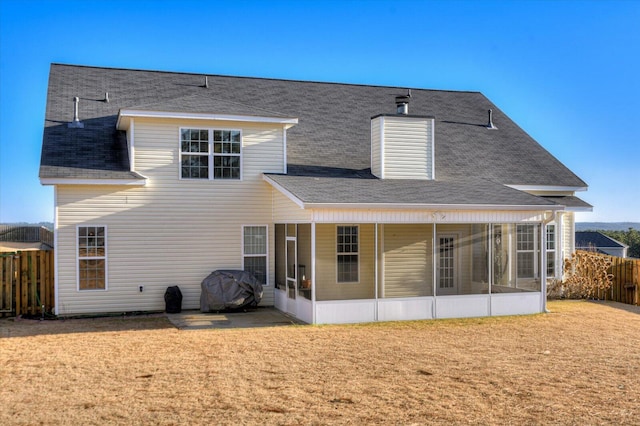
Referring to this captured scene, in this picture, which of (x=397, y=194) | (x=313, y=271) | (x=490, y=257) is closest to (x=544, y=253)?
(x=490, y=257)

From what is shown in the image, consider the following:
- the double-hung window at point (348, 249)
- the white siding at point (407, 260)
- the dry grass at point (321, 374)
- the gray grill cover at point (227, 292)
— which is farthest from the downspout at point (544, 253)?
the gray grill cover at point (227, 292)

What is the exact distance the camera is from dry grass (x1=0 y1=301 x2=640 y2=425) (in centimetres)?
798

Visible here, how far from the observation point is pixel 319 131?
2150cm

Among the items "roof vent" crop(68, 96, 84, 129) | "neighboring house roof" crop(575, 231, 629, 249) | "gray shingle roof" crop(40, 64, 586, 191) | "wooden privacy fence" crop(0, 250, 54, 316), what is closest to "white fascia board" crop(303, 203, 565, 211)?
"gray shingle roof" crop(40, 64, 586, 191)

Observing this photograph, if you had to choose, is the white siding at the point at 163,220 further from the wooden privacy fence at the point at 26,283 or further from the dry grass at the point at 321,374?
the dry grass at the point at 321,374

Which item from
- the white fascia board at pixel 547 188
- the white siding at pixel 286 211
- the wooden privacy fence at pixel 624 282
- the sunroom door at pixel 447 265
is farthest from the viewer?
the white fascia board at pixel 547 188

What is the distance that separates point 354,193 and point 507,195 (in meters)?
4.75

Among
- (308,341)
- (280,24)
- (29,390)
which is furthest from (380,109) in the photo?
(29,390)

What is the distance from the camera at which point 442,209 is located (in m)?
15.9

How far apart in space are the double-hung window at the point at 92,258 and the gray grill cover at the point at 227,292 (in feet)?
8.80

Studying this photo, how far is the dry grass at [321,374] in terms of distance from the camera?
7983mm

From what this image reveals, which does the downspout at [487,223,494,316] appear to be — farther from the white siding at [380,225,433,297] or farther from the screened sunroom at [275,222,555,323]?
the white siding at [380,225,433,297]

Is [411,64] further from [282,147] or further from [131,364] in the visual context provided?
[131,364]

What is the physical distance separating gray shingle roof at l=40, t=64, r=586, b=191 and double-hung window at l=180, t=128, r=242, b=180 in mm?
837
